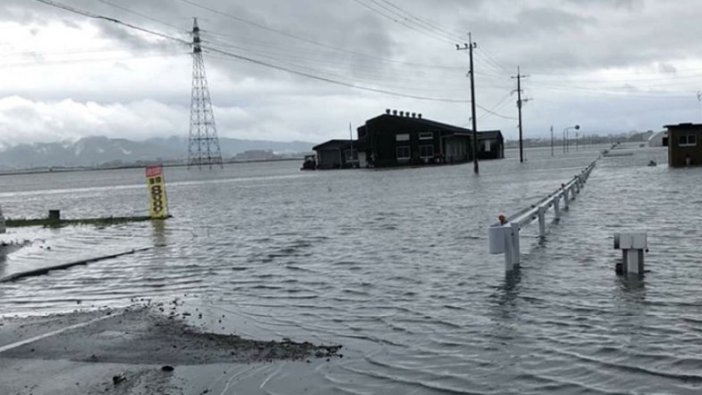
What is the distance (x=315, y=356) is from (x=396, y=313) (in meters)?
2.25

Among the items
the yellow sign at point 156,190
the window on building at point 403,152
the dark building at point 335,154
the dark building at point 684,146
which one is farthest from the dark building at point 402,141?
the yellow sign at point 156,190

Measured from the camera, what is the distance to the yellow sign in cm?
3025

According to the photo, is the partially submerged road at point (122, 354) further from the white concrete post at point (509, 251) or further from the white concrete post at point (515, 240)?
the white concrete post at point (515, 240)

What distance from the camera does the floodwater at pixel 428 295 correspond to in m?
7.04

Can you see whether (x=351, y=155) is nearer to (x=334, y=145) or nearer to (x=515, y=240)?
(x=334, y=145)

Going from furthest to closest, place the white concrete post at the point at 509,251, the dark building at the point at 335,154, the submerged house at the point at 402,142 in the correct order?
1. the dark building at the point at 335,154
2. the submerged house at the point at 402,142
3. the white concrete post at the point at 509,251

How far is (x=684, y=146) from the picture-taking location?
164ft

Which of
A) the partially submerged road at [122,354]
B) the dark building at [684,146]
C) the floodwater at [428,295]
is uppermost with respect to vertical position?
the dark building at [684,146]

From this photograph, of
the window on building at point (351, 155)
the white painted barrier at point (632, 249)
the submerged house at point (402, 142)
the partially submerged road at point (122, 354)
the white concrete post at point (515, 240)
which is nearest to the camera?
the partially submerged road at point (122, 354)

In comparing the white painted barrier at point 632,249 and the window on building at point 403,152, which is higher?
the window on building at point 403,152

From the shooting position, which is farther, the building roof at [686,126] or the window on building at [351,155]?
the window on building at [351,155]

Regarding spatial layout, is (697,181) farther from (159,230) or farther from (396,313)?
(396,313)

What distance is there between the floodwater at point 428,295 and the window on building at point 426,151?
75702 mm

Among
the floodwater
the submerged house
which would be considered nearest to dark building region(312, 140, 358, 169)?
the submerged house
